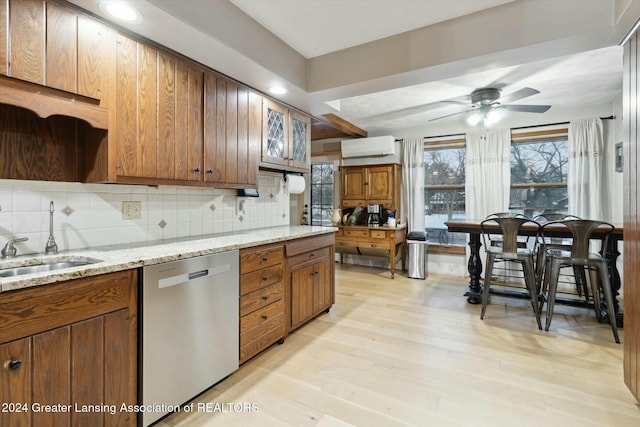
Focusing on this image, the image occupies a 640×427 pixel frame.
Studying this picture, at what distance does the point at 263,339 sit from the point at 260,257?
644mm

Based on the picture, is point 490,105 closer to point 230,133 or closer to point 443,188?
point 443,188

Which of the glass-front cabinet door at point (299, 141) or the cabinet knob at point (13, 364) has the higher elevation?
the glass-front cabinet door at point (299, 141)

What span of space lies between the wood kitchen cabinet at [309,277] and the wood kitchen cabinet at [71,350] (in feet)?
4.32

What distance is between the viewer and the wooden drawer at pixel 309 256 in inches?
104

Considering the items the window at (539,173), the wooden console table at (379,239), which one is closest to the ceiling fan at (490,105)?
the window at (539,173)

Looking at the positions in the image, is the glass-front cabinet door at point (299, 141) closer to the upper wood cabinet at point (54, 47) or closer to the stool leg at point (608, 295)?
the upper wood cabinet at point (54, 47)

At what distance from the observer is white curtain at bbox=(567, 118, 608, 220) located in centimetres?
392

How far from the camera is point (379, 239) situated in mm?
4812

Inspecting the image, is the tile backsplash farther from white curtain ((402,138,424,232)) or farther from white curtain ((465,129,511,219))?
white curtain ((465,129,511,219))

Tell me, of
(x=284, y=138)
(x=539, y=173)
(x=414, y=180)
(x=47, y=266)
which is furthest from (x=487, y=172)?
(x=47, y=266)

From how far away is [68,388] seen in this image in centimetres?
128

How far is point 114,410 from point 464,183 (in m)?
4.98

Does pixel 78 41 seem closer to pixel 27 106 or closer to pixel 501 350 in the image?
pixel 27 106

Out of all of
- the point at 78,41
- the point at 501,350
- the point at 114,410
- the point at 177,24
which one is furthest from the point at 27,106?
the point at 501,350
